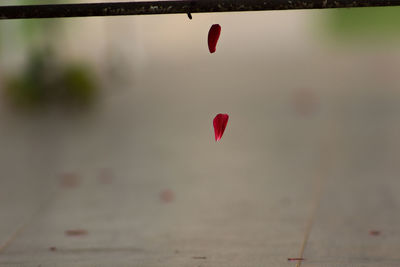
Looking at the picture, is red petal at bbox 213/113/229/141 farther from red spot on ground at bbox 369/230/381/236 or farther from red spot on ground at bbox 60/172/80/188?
red spot on ground at bbox 60/172/80/188

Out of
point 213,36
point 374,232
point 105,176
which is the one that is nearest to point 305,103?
point 105,176

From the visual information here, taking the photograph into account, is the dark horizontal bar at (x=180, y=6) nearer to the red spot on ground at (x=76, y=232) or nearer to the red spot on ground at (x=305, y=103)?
the red spot on ground at (x=76, y=232)

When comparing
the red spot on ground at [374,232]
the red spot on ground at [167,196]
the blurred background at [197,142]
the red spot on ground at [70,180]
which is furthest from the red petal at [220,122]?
the red spot on ground at [70,180]

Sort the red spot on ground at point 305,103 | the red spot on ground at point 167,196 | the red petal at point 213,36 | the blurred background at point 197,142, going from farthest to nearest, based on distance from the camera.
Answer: the red spot on ground at point 305,103 → the red spot on ground at point 167,196 → the blurred background at point 197,142 → the red petal at point 213,36

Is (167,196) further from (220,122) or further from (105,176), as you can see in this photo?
(220,122)

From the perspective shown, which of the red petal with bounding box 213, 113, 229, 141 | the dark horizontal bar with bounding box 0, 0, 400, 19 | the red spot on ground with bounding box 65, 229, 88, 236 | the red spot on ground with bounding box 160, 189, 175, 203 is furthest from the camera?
the red spot on ground with bounding box 160, 189, 175, 203

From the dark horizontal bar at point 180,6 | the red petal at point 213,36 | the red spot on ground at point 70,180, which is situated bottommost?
the dark horizontal bar at point 180,6

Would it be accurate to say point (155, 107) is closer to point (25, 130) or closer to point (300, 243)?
point (25, 130)

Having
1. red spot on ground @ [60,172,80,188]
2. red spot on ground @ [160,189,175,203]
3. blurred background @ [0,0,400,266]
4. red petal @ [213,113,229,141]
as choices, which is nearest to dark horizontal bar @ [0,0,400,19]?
red petal @ [213,113,229,141]
